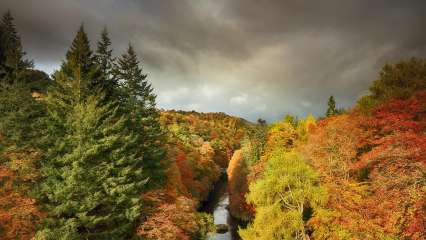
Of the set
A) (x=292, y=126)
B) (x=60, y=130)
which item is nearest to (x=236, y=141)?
(x=292, y=126)

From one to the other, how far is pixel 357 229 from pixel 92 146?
796 inches

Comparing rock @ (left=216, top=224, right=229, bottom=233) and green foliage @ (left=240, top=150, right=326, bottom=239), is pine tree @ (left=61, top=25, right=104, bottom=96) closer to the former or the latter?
green foliage @ (left=240, top=150, right=326, bottom=239)

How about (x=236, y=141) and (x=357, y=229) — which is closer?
(x=357, y=229)

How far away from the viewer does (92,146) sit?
25.9 metres

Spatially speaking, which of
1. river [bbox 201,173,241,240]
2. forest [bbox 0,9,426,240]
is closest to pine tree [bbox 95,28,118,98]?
forest [bbox 0,9,426,240]

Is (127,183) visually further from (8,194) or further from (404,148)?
(404,148)

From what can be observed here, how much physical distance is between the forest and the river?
1648 cm

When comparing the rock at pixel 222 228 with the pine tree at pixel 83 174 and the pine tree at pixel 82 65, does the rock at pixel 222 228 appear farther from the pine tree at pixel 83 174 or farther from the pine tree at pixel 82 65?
the pine tree at pixel 82 65

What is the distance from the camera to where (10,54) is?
106ft

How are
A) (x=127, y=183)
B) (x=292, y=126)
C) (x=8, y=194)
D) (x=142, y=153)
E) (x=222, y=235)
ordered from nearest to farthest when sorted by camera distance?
(x=8, y=194) < (x=127, y=183) < (x=142, y=153) < (x=222, y=235) < (x=292, y=126)

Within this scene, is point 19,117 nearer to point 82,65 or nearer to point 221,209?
point 82,65

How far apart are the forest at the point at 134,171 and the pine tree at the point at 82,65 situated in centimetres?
10

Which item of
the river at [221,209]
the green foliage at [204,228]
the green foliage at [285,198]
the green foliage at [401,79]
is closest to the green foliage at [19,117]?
the green foliage at [204,228]

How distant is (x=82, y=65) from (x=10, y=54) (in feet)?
26.7
